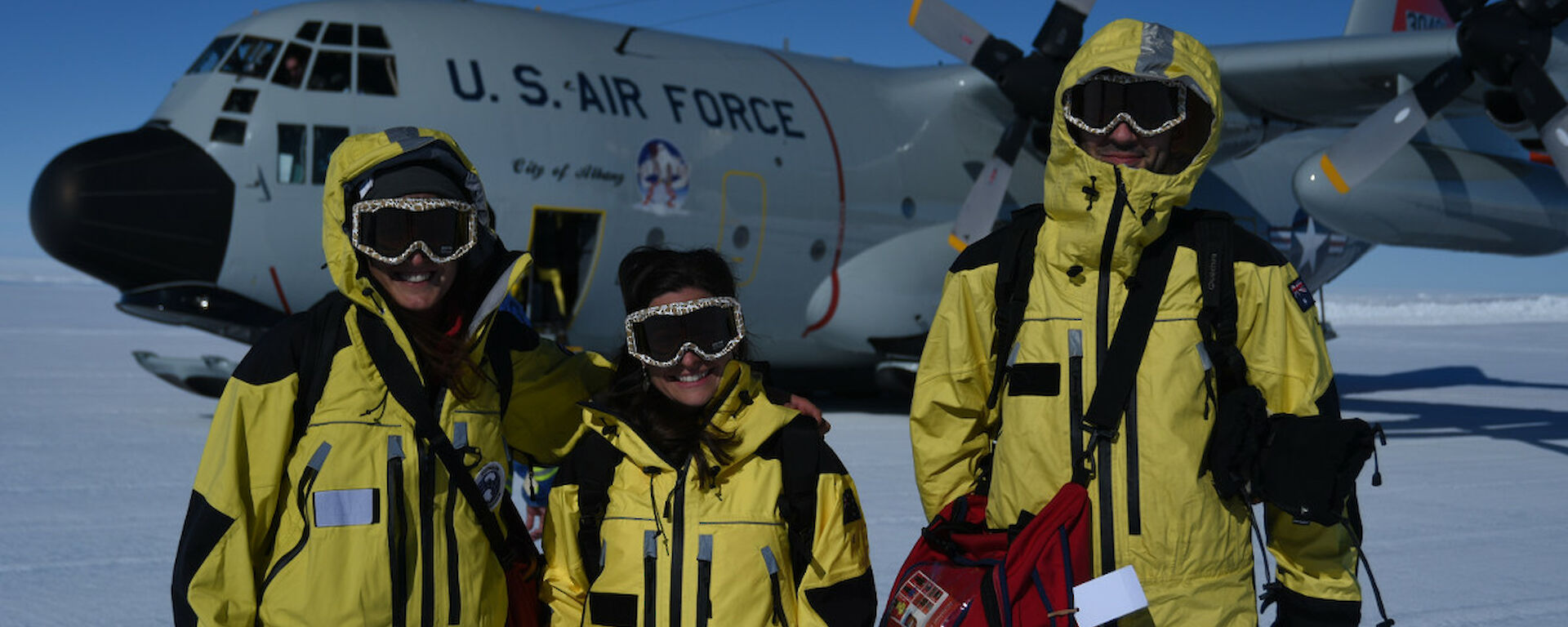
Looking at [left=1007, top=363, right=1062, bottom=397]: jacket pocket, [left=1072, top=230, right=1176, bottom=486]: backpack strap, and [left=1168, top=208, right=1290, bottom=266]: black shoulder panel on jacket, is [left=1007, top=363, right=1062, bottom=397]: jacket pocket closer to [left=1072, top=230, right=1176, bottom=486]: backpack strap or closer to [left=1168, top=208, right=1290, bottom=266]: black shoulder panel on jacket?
[left=1072, top=230, right=1176, bottom=486]: backpack strap

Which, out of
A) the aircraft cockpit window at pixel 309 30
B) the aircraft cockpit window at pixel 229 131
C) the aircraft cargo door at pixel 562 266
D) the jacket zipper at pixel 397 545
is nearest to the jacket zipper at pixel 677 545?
the jacket zipper at pixel 397 545

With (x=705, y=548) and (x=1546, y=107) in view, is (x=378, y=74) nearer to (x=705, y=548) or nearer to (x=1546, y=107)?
(x=705, y=548)

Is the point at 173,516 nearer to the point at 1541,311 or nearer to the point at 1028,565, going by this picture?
the point at 1028,565

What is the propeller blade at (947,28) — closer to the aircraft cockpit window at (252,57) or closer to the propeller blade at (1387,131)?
the propeller blade at (1387,131)

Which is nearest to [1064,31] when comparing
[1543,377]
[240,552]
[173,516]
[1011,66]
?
[1011,66]

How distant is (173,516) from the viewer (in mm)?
6215

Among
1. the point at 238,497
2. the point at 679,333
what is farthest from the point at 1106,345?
the point at 238,497

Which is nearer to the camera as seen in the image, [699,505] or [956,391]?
[699,505]

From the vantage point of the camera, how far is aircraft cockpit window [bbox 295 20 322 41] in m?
8.93

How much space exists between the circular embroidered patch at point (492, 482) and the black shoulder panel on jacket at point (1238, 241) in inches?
57.9

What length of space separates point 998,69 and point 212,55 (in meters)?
6.07

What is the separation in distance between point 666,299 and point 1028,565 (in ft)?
3.20

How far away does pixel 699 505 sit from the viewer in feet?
8.31

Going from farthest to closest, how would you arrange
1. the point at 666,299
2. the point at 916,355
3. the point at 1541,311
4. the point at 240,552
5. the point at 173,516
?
the point at 1541,311 < the point at 916,355 < the point at 173,516 < the point at 666,299 < the point at 240,552
